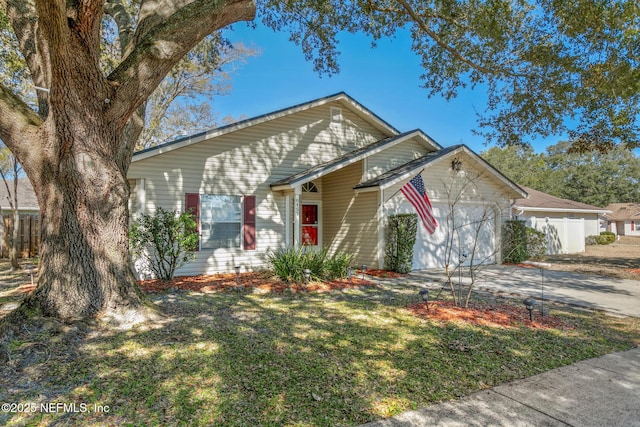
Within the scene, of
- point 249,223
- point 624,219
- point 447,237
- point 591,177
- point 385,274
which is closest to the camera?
point 385,274

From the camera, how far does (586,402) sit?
Result: 125 inches

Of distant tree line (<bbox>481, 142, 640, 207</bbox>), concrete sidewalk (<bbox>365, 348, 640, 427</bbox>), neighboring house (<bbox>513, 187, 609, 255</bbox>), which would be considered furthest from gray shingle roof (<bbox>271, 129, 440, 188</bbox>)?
distant tree line (<bbox>481, 142, 640, 207</bbox>)

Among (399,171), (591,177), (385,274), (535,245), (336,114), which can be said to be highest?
(591,177)

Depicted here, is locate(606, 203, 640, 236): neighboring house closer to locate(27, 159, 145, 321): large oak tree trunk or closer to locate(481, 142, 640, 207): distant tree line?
locate(481, 142, 640, 207): distant tree line

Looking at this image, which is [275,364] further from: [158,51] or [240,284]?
[240,284]

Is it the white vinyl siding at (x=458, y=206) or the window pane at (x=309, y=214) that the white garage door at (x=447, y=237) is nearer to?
the white vinyl siding at (x=458, y=206)

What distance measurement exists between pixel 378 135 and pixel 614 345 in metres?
10.1

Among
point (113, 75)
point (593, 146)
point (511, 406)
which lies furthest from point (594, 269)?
point (113, 75)

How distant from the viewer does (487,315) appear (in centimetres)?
588

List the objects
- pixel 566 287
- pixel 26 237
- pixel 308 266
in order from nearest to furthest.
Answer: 1. pixel 566 287
2. pixel 308 266
3. pixel 26 237

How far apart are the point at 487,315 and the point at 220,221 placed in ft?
24.6

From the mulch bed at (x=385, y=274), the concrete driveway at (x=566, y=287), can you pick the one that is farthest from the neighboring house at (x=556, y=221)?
the mulch bed at (x=385, y=274)

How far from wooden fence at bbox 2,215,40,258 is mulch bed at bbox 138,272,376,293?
10360 mm

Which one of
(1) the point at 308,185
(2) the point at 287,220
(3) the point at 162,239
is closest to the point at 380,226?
(2) the point at 287,220
